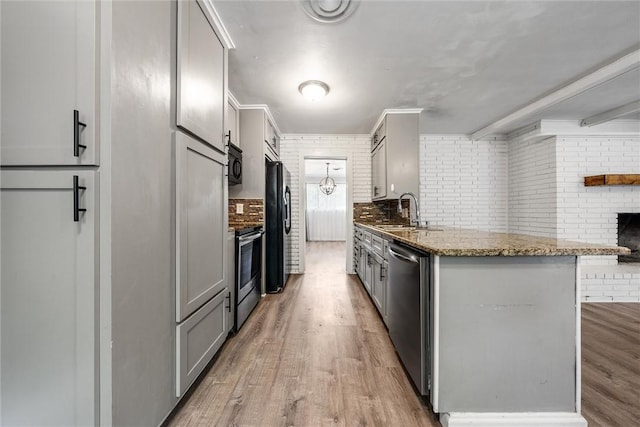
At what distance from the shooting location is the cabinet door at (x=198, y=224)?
4.29ft

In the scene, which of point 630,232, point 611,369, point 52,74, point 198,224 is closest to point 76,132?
point 52,74

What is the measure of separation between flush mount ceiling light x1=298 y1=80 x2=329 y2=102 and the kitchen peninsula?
213cm

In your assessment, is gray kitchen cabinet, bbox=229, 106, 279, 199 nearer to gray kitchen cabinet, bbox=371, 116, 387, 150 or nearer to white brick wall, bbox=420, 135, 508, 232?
gray kitchen cabinet, bbox=371, 116, 387, 150

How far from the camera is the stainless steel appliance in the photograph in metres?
2.24

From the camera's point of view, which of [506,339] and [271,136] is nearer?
[506,339]

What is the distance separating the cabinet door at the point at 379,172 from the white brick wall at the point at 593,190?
2.35 m

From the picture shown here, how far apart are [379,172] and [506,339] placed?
2893mm

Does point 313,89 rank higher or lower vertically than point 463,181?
higher

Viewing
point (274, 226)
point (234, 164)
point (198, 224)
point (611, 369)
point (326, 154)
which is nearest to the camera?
point (198, 224)

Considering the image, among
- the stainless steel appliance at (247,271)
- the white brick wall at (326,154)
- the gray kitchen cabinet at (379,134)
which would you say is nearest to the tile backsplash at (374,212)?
the white brick wall at (326,154)

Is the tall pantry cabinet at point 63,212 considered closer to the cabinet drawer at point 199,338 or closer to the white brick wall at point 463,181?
the cabinet drawer at point 199,338

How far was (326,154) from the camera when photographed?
4.43 meters

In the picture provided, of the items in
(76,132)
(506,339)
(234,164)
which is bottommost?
(506,339)

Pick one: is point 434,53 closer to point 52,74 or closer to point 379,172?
point 379,172
